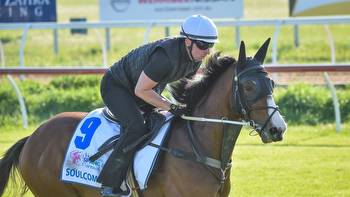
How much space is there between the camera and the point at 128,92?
22.4ft

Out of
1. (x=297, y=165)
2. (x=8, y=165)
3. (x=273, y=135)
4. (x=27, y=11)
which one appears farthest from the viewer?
(x=27, y=11)

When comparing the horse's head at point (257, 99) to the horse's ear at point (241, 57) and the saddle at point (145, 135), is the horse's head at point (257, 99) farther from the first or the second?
the saddle at point (145, 135)

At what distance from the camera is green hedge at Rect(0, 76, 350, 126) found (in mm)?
14125

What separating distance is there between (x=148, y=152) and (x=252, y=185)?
3473mm

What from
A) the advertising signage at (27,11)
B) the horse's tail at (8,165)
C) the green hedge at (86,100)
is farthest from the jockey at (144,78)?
the advertising signage at (27,11)

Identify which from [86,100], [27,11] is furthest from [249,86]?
[27,11]

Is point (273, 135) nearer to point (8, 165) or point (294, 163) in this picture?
point (8, 165)

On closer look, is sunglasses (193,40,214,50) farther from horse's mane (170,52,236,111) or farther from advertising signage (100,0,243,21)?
advertising signage (100,0,243,21)

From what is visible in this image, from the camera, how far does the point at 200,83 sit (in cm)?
669

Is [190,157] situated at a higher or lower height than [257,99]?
lower

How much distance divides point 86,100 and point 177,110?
8660 mm

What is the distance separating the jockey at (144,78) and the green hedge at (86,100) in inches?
296

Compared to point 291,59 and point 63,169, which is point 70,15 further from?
point 63,169

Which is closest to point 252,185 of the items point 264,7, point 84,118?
point 84,118
